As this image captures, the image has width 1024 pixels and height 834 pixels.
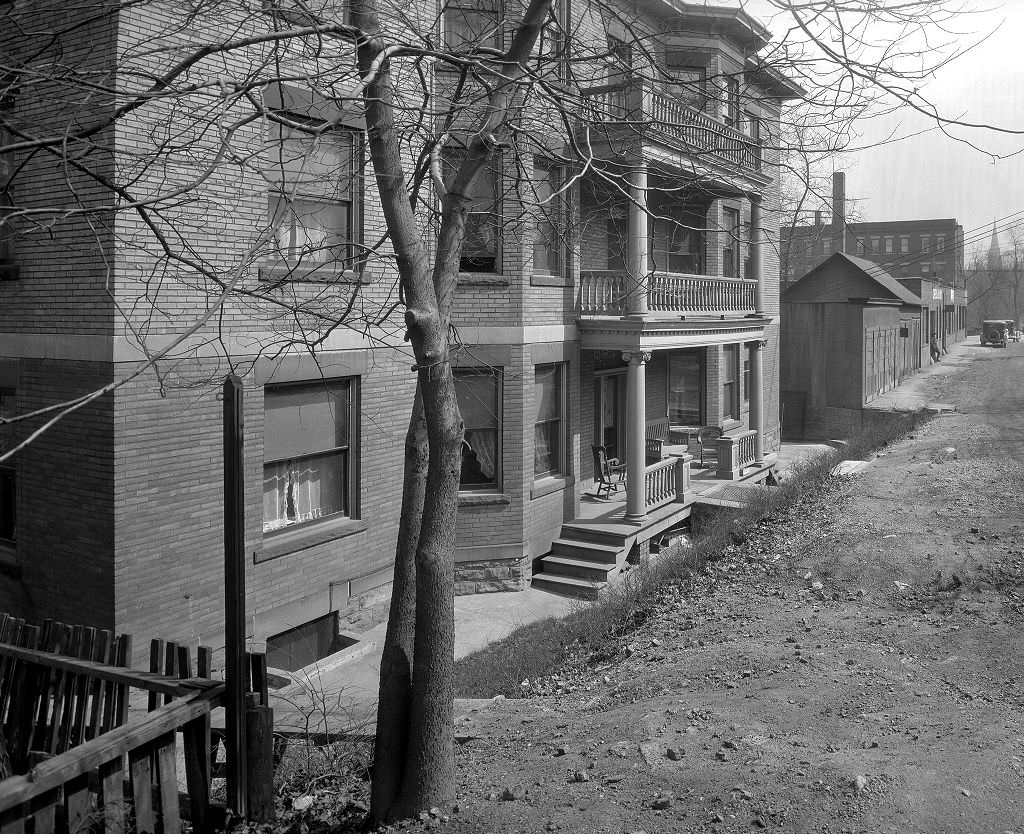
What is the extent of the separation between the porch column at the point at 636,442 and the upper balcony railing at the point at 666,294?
1.04 meters

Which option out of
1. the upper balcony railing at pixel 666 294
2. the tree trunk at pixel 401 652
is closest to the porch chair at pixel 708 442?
the upper balcony railing at pixel 666 294

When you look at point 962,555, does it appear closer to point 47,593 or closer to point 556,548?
point 556,548

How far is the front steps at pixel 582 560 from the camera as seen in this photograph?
48.2 ft

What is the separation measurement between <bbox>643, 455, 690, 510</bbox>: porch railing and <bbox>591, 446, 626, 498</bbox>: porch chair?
906mm

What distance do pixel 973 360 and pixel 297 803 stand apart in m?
50.5

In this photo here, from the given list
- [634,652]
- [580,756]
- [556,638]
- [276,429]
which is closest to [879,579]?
[634,652]

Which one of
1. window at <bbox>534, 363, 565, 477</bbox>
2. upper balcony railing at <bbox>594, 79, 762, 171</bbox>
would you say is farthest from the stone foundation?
upper balcony railing at <bbox>594, 79, 762, 171</bbox>

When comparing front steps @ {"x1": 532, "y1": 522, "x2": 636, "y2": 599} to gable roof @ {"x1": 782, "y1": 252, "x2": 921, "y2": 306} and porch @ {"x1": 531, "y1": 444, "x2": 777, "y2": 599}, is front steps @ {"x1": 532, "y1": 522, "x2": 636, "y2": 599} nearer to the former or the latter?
porch @ {"x1": 531, "y1": 444, "x2": 777, "y2": 599}

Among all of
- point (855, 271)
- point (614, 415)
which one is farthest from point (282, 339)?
point (855, 271)

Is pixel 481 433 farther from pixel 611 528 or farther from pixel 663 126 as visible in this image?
pixel 663 126

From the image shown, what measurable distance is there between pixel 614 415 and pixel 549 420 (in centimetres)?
396

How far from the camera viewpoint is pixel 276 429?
38.0 ft

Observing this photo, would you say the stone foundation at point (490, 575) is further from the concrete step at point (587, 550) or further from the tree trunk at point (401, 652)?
the tree trunk at point (401, 652)

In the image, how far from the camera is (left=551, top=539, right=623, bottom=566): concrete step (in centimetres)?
1506
